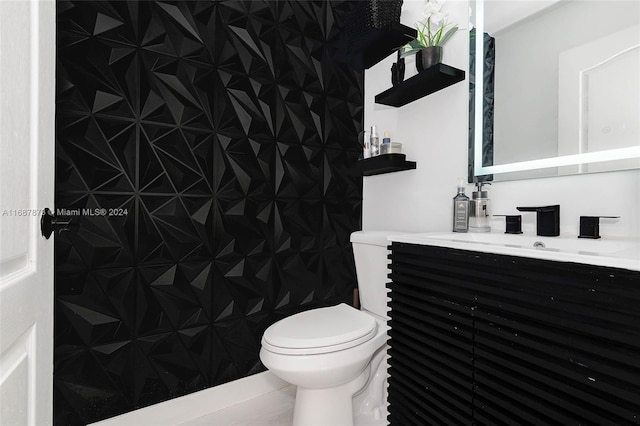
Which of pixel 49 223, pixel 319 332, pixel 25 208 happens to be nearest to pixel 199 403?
pixel 319 332

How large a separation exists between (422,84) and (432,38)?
0.23 meters

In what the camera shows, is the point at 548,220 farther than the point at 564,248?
Yes

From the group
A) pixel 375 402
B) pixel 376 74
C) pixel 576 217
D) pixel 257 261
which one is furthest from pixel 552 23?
pixel 375 402

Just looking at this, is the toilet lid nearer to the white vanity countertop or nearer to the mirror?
the white vanity countertop

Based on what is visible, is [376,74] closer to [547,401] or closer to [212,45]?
[212,45]

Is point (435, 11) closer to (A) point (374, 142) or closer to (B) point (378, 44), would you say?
(B) point (378, 44)

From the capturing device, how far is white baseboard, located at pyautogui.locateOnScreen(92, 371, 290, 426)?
1476 mm

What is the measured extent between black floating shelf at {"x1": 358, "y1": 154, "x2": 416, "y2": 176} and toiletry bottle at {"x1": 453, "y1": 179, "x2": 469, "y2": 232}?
13.4 inches

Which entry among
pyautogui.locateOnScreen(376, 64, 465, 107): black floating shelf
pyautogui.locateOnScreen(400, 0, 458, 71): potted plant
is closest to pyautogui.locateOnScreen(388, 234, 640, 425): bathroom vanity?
pyautogui.locateOnScreen(376, 64, 465, 107): black floating shelf

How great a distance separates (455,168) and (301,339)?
105 cm

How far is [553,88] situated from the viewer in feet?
4.08

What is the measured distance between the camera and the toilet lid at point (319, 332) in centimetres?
125

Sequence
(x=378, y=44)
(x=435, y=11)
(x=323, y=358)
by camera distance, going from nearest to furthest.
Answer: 1. (x=323, y=358)
2. (x=435, y=11)
3. (x=378, y=44)

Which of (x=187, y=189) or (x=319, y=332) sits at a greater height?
(x=187, y=189)
